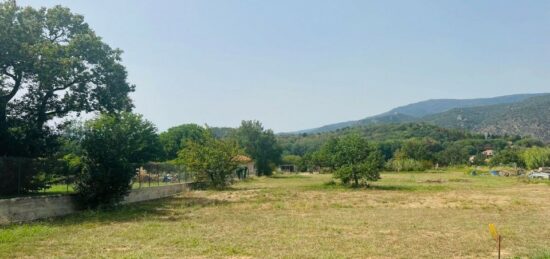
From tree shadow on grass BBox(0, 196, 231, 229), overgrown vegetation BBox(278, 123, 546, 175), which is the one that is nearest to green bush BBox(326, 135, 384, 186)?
overgrown vegetation BBox(278, 123, 546, 175)

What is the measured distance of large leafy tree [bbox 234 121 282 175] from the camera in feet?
273

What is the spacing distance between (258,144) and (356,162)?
40525mm

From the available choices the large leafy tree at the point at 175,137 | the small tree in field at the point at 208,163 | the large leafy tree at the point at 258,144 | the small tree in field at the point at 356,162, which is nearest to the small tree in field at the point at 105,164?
the small tree in field at the point at 208,163

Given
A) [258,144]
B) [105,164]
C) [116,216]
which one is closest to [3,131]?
[105,164]

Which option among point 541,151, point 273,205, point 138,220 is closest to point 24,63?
point 138,220

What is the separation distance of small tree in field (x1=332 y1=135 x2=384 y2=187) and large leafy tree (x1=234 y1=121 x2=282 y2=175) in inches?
1498

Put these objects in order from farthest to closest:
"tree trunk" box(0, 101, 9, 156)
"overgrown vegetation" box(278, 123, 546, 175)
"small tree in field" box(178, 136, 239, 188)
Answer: "overgrown vegetation" box(278, 123, 546, 175) < "small tree in field" box(178, 136, 239, 188) < "tree trunk" box(0, 101, 9, 156)

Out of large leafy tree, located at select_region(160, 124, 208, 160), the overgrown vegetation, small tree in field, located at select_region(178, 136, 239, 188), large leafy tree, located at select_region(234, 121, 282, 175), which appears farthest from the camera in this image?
the overgrown vegetation

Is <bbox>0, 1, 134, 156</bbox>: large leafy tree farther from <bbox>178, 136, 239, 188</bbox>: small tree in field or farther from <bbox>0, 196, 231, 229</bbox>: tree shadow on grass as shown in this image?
<bbox>178, 136, 239, 188</bbox>: small tree in field

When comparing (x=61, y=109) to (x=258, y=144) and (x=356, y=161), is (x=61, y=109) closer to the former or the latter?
(x=356, y=161)

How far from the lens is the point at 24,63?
23656 mm

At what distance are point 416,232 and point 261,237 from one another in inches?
205

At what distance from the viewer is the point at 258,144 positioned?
83500mm

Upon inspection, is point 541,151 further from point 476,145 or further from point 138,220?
point 138,220
